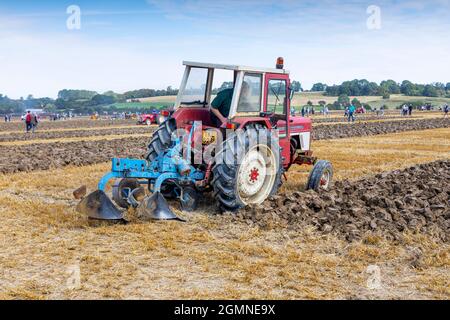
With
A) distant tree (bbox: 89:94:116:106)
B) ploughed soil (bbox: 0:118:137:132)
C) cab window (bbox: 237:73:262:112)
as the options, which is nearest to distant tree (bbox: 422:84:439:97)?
distant tree (bbox: 89:94:116:106)

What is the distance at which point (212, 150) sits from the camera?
8.45 m

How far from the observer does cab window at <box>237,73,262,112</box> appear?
8.35 meters

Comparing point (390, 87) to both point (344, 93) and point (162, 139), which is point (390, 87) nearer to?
point (344, 93)

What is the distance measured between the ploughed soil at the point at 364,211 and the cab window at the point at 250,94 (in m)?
1.56

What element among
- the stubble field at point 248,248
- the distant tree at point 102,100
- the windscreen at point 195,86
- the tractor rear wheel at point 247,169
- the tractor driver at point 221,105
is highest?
the distant tree at point 102,100

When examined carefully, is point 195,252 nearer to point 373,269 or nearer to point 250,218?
point 250,218

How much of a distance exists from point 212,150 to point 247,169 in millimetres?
696

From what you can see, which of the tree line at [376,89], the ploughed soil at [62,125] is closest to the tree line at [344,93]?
the tree line at [376,89]

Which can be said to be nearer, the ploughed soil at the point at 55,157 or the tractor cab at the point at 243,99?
the tractor cab at the point at 243,99

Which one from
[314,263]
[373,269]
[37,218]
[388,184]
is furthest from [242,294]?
[388,184]

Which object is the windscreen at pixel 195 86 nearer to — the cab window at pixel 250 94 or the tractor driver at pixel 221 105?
the tractor driver at pixel 221 105

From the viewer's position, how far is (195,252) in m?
6.27

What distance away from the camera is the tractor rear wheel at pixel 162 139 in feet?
28.4

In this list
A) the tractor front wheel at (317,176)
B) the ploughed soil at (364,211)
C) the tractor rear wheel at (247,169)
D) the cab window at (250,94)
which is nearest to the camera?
the ploughed soil at (364,211)
